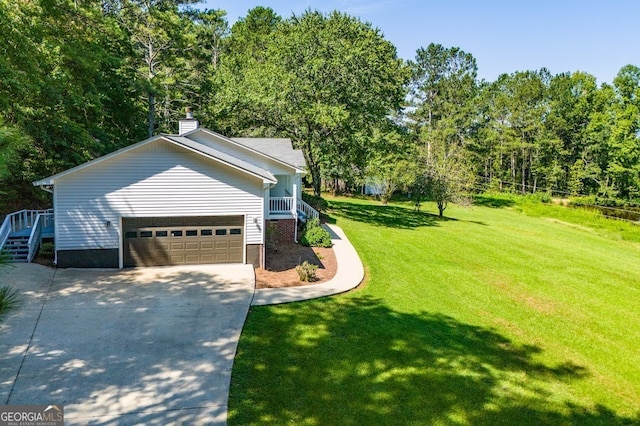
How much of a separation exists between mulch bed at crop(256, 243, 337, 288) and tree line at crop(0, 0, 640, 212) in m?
7.92

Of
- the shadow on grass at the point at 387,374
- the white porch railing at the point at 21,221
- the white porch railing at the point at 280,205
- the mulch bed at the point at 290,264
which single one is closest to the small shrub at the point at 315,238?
the mulch bed at the point at 290,264

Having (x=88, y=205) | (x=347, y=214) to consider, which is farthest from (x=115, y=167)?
(x=347, y=214)

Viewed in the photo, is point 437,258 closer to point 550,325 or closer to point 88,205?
point 550,325

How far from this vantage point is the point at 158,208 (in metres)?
14.4

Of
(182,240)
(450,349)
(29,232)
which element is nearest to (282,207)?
(182,240)

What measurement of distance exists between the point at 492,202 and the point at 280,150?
37.9 m

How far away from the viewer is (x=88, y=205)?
13.8m

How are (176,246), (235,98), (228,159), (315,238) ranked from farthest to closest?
1. (235,98)
2. (315,238)
3. (228,159)
4. (176,246)

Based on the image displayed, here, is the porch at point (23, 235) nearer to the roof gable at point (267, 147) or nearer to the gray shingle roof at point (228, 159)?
the gray shingle roof at point (228, 159)

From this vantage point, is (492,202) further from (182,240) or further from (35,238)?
(35,238)

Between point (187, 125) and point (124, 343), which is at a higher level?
point (187, 125)

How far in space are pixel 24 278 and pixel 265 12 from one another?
5580 centimetres

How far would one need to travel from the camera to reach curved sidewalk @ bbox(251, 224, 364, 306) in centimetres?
1250

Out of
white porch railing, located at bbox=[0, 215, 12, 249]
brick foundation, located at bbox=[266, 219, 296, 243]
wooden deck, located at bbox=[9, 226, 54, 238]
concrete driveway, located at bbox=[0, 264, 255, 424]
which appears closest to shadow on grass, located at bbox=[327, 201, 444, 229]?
brick foundation, located at bbox=[266, 219, 296, 243]
